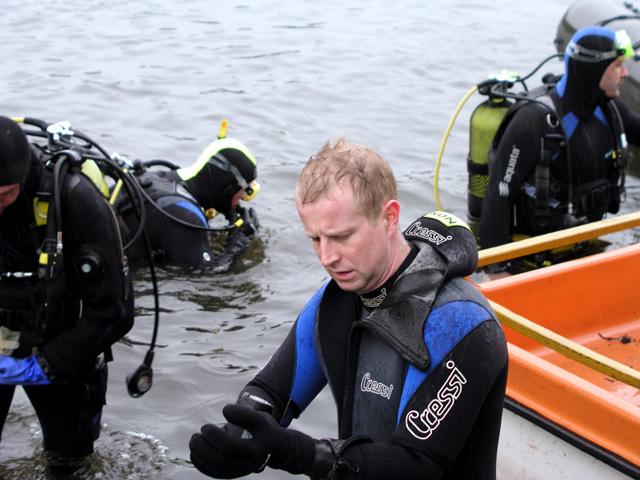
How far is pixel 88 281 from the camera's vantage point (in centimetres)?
314

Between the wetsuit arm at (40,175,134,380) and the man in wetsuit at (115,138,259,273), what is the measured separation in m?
1.93

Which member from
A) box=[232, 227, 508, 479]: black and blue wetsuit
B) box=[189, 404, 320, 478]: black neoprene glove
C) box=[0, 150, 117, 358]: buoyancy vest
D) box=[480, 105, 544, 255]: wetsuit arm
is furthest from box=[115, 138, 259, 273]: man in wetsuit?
box=[189, 404, 320, 478]: black neoprene glove

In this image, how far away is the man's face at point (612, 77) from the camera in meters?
4.68

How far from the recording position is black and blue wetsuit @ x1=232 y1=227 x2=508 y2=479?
183 cm

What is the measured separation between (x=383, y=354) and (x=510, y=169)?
2.98 metres

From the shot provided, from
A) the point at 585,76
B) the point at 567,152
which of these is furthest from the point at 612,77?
the point at 567,152

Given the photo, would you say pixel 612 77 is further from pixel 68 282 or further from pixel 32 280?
pixel 32 280

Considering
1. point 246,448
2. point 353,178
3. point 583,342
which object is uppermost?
point 353,178

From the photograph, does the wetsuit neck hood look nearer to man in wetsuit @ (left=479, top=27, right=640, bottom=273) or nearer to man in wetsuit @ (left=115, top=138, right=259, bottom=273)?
man in wetsuit @ (left=479, top=27, right=640, bottom=273)

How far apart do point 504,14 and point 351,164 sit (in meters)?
14.8

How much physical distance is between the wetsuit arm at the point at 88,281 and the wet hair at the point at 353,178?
4.73 ft

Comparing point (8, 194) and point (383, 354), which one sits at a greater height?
point (8, 194)

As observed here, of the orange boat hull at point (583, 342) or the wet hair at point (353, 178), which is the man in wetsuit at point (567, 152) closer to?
the orange boat hull at point (583, 342)

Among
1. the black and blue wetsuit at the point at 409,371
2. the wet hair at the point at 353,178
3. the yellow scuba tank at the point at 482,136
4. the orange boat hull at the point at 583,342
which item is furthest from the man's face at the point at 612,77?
the wet hair at the point at 353,178
